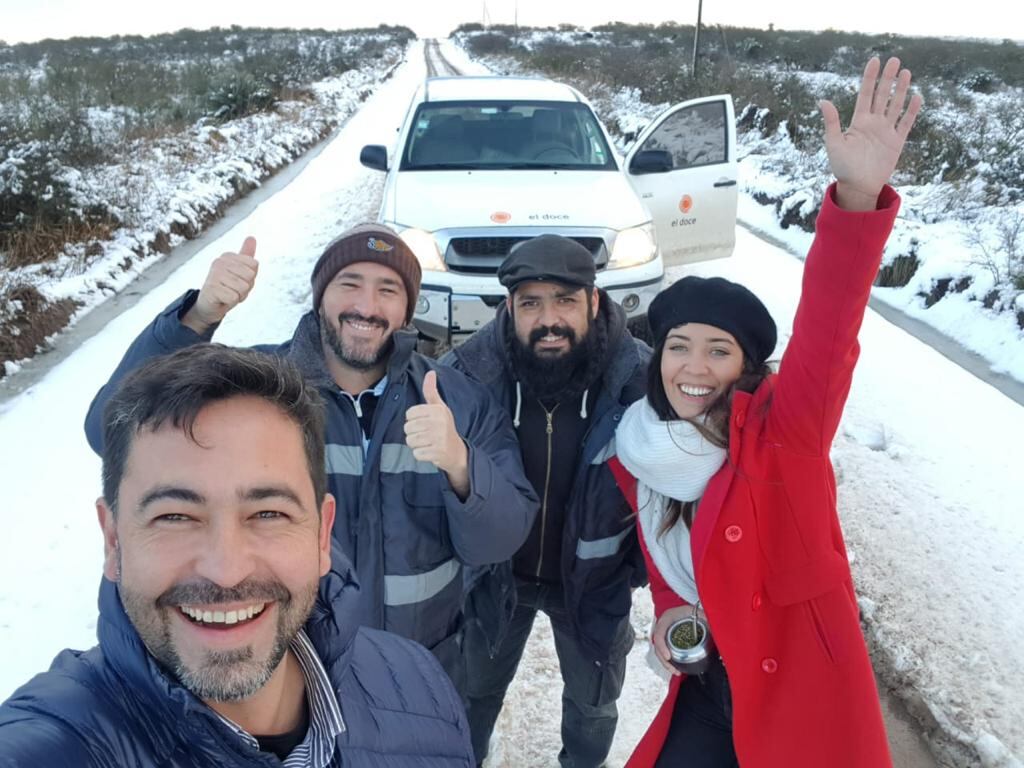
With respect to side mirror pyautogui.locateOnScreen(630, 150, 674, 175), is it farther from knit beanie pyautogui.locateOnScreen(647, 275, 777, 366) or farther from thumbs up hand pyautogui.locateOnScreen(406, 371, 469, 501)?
thumbs up hand pyautogui.locateOnScreen(406, 371, 469, 501)

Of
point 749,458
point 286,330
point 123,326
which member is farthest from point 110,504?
point 123,326

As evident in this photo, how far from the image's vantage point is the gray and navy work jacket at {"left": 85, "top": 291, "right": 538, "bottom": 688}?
1.86 meters

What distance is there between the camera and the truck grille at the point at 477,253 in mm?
4465

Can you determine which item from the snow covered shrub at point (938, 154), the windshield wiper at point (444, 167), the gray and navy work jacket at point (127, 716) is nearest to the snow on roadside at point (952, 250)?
the snow covered shrub at point (938, 154)

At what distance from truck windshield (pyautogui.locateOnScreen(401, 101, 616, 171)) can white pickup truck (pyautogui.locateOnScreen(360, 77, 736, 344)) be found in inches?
0.5

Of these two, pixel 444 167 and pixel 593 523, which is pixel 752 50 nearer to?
pixel 444 167

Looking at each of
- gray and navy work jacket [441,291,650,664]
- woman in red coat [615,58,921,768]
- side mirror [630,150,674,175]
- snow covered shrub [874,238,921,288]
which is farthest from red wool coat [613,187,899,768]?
snow covered shrub [874,238,921,288]

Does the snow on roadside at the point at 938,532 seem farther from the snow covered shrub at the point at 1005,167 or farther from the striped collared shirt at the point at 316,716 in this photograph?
the snow covered shrub at the point at 1005,167

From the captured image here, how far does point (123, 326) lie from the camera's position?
6.23m

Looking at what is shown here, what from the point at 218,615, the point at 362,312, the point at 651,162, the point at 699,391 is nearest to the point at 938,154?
the point at 651,162

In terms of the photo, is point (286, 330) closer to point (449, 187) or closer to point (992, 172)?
point (449, 187)

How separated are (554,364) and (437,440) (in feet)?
1.88

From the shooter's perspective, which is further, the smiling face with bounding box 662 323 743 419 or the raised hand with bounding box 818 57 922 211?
the smiling face with bounding box 662 323 743 419

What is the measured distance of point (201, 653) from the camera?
1.03m
